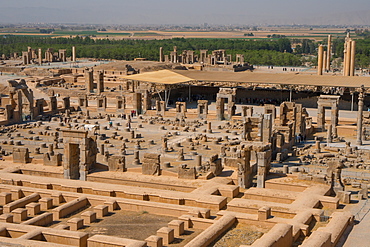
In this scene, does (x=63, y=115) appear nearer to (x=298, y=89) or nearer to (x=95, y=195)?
(x=298, y=89)

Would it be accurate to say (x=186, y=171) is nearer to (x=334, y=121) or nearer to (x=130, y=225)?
(x=130, y=225)

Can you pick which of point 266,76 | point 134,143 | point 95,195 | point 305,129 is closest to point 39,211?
point 95,195

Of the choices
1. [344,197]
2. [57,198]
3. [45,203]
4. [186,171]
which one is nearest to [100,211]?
[45,203]

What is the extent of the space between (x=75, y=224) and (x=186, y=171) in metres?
8.81

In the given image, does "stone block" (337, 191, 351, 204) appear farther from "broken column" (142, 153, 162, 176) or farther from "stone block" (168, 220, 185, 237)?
"broken column" (142, 153, 162, 176)

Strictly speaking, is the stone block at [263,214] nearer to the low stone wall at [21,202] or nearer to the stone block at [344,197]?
the stone block at [344,197]

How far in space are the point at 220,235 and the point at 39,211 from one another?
7410mm

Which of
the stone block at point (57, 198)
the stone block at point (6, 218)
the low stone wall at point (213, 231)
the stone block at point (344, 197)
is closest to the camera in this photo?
the low stone wall at point (213, 231)

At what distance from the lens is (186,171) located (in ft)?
92.6

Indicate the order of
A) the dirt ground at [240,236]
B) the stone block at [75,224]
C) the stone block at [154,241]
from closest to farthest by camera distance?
the stone block at [154,241]
the dirt ground at [240,236]
the stone block at [75,224]

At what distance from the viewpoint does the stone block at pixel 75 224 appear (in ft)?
67.1

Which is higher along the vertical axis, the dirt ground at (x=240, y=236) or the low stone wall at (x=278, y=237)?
the low stone wall at (x=278, y=237)

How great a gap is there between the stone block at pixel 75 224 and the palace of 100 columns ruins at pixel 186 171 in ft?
0.36

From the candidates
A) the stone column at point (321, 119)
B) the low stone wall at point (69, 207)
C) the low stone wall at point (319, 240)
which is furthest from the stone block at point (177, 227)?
the stone column at point (321, 119)
